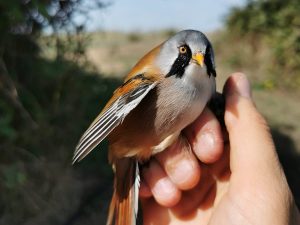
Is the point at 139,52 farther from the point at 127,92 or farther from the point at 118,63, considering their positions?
the point at 127,92

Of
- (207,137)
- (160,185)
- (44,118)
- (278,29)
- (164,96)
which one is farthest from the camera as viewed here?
(278,29)

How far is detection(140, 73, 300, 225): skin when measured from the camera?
2.58 m

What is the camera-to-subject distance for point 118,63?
35.9 feet

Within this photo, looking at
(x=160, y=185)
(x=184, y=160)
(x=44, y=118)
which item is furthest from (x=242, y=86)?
(x=44, y=118)

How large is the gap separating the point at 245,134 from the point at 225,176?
39 centimetres

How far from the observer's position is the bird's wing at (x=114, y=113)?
92.7 inches

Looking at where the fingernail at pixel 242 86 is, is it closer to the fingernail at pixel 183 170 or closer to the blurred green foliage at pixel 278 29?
the fingernail at pixel 183 170

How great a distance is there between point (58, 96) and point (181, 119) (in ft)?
9.95

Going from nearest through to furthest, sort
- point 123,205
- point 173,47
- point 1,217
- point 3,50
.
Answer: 1. point 173,47
2. point 123,205
3. point 1,217
4. point 3,50

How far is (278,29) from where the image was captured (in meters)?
10.5

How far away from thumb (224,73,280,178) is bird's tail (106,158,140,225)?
1.79ft

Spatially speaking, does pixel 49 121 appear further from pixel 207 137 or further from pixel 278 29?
pixel 278 29

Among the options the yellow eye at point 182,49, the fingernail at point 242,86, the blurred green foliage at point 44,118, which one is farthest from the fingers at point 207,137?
the blurred green foliage at point 44,118

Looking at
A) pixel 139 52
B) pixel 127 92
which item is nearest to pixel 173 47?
pixel 127 92
